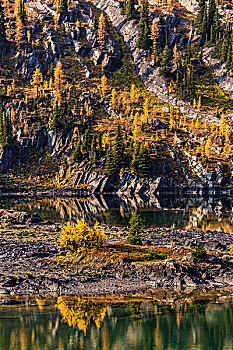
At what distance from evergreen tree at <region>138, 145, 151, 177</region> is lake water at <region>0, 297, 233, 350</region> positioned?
12283cm

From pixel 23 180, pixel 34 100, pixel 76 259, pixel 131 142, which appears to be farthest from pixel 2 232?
pixel 34 100

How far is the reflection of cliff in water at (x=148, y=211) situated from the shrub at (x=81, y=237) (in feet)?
115

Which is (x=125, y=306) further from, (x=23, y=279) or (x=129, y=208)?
(x=129, y=208)

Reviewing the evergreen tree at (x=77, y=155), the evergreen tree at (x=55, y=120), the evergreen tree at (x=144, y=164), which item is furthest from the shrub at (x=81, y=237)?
the evergreen tree at (x=55, y=120)

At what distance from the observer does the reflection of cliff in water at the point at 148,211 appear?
A: 89000 millimetres

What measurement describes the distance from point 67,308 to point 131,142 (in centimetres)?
14353

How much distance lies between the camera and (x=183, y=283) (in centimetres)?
4266

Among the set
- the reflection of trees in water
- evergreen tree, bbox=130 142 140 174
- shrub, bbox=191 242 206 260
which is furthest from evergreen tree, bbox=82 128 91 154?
the reflection of trees in water

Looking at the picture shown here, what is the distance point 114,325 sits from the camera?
107ft

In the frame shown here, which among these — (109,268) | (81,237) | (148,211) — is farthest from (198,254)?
(148,211)

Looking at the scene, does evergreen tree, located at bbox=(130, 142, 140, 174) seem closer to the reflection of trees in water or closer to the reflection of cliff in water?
the reflection of cliff in water

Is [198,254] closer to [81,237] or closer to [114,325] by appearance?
[81,237]

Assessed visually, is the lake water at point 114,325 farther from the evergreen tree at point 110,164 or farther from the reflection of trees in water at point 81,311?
the evergreen tree at point 110,164

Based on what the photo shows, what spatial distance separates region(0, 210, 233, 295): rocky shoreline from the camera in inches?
1629
